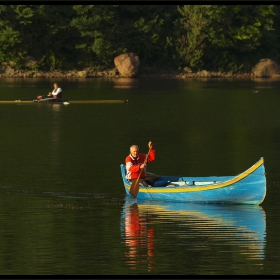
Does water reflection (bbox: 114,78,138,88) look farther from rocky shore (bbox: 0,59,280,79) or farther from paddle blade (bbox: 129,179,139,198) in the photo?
paddle blade (bbox: 129,179,139,198)

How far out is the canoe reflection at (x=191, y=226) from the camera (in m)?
24.1

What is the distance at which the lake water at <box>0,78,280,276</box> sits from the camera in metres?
23.1

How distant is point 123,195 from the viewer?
1254 inches

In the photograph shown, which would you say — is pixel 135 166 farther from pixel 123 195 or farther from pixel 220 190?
pixel 220 190

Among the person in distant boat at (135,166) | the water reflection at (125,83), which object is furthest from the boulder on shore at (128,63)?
the person in distant boat at (135,166)

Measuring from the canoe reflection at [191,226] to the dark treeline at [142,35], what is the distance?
264 feet

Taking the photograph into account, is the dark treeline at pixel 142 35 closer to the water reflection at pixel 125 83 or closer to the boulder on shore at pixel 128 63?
the boulder on shore at pixel 128 63

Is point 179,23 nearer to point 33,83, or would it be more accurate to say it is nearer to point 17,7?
point 17,7

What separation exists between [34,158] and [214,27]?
260 feet

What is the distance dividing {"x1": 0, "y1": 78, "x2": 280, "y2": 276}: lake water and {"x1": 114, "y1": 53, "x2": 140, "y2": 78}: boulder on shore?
128 feet

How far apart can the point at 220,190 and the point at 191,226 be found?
2995 millimetres

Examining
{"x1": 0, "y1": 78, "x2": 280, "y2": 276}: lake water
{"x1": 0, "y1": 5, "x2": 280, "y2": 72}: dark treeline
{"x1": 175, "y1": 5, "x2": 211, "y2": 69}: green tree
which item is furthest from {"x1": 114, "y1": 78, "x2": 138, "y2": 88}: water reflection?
{"x1": 0, "y1": 78, "x2": 280, "y2": 276}: lake water

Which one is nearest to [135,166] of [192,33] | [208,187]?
[208,187]

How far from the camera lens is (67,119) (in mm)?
61438
